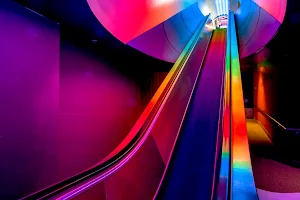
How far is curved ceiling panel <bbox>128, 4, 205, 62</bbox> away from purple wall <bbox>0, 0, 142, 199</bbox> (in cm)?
156

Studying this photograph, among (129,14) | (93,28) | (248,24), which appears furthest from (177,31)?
(93,28)

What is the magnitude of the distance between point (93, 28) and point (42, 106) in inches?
64.6

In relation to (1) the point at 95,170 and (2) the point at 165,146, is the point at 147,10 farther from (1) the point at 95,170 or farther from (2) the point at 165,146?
(1) the point at 95,170

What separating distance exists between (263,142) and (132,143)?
16.0 ft

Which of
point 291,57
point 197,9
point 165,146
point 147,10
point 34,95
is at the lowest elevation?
point 165,146

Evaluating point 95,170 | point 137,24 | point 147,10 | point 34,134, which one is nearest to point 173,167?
point 95,170

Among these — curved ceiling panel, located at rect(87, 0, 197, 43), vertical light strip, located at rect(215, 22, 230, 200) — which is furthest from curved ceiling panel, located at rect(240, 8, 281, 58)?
vertical light strip, located at rect(215, 22, 230, 200)

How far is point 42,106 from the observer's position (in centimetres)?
361

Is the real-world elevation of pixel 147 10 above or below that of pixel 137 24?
above

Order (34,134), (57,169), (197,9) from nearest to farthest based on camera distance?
(34,134)
(57,169)
(197,9)

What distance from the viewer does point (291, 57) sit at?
5.50m

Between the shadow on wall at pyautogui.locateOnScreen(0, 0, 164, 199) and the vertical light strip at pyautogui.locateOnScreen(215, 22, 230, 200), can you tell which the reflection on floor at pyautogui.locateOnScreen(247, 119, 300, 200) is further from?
the shadow on wall at pyautogui.locateOnScreen(0, 0, 164, 199)

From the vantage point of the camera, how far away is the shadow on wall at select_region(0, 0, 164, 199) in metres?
3.03

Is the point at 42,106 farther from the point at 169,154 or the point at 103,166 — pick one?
the point at 169,154
